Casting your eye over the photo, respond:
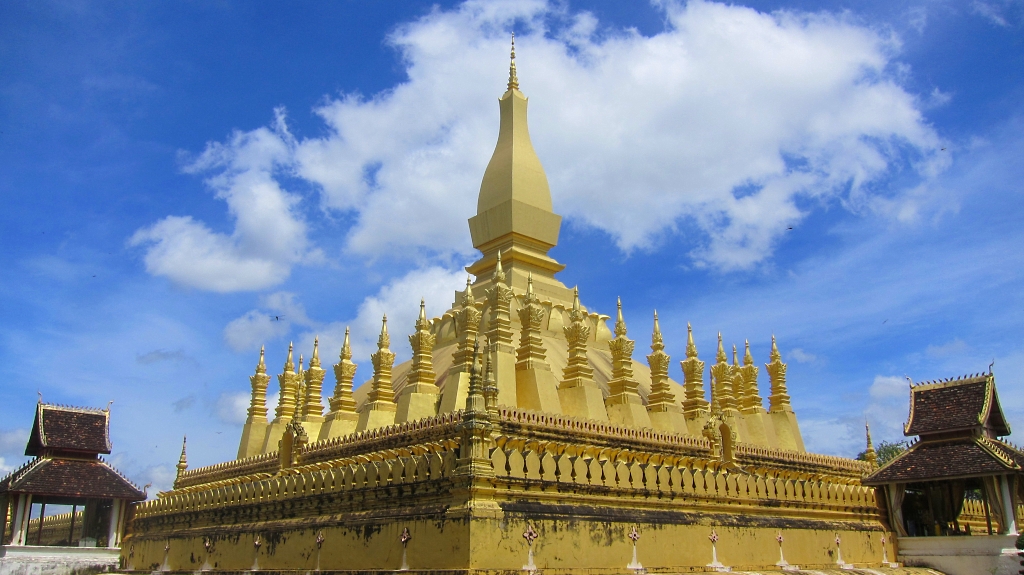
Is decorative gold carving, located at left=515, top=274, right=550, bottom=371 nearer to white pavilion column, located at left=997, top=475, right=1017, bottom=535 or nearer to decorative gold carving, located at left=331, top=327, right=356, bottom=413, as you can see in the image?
decorative gold carving, located at left=331, top=327, right=356, bottom=413

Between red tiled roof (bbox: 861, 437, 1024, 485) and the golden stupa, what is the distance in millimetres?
1099

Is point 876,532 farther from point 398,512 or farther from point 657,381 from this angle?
point 398,512

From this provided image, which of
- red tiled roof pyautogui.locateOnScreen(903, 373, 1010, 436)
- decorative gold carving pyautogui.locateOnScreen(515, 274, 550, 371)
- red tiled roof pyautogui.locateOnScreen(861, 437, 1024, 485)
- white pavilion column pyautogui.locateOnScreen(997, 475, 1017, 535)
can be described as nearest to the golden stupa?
decorative gold carving pyautogui.locateOnScreen(515, 274, 550, 371)

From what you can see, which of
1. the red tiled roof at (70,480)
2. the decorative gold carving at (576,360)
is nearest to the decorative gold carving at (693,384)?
the decorative gold carving at (576,360)

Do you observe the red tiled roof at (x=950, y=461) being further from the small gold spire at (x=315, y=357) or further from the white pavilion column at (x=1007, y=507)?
the small gold spire at (x=315, y=357)

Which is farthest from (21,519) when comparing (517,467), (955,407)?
(955,407)

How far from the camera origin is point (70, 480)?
30.4 m

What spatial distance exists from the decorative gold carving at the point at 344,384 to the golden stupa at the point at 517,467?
66mm

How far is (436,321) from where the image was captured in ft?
102

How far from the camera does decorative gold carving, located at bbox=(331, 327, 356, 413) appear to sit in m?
26.8

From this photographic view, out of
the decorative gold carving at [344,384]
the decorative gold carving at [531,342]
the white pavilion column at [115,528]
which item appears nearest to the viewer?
the decorative gold carving at [531,342]

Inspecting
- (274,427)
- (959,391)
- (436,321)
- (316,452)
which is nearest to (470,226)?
(436,321)

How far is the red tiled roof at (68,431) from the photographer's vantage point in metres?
31.1

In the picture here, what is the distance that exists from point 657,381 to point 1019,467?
9.39 metres
